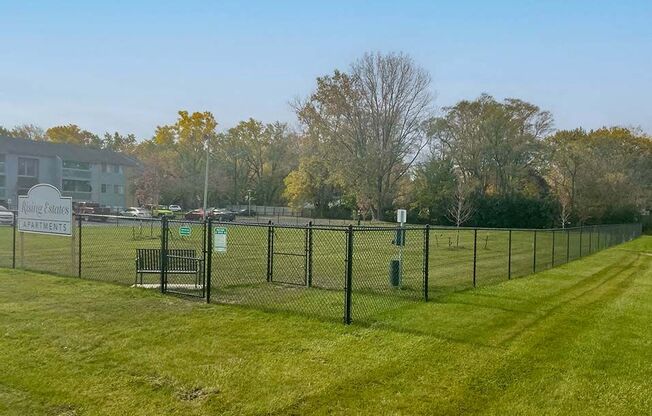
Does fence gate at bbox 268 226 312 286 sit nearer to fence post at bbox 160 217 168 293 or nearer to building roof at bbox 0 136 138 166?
fence post at bbox 160 217 168 293

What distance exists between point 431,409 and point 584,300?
7.17 metres

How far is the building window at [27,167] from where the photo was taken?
60162 millimetres

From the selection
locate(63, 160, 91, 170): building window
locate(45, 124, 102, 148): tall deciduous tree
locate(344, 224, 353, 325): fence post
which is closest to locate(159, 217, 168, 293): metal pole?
locate(344, 224, 353, 325): fence post

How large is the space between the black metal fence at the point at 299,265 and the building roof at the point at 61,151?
1627 inches

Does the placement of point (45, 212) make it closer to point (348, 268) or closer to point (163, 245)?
point (163, 245)

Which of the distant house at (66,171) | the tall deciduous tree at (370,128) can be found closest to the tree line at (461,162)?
the tall deciduous tree at (370,128)

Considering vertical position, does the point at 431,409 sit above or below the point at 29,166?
below

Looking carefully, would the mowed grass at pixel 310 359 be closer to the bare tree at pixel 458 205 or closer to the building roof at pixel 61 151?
the bare tree at pixel 458 205

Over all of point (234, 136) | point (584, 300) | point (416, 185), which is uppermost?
point (234, 136)

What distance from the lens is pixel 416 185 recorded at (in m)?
53.4

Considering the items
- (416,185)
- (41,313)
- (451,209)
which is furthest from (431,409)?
(416,185)

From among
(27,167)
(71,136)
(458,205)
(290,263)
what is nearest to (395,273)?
(290,263)

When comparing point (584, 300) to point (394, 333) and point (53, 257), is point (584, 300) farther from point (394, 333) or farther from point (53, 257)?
point (53, 257)

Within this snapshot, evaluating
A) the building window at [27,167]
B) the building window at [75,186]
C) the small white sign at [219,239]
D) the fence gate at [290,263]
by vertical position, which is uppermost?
the building window at [27,167]
